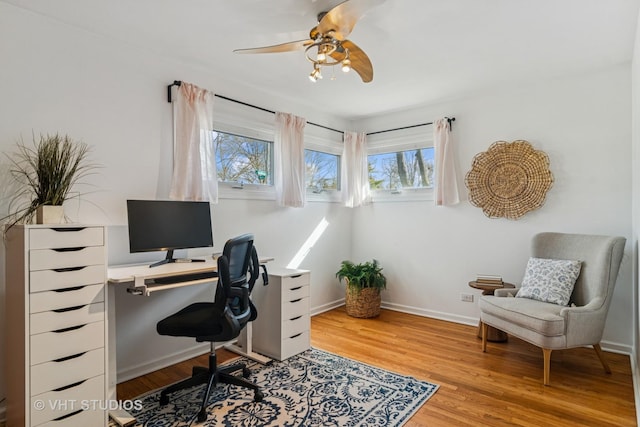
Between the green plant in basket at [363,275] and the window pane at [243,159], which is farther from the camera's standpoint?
the green plant in basket at [363,275]

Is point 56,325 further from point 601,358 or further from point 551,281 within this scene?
point 601,358

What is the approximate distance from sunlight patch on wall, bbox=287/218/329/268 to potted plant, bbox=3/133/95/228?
2.26 m

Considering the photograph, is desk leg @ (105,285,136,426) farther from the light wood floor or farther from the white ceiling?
the white ceiling

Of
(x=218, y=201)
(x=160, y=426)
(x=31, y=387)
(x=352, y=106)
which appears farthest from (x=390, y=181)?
(x=31, y=387)

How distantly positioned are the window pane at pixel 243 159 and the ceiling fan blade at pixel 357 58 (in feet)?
4.78

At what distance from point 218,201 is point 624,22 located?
326 cm

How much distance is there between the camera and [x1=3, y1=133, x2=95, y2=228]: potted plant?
202 centimetres

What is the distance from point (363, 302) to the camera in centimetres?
411

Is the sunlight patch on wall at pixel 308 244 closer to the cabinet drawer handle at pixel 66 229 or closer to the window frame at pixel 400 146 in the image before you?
the window frame at pixel 400 146

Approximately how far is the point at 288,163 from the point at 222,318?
1962 mm

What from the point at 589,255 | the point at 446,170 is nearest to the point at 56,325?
the point at 446,170

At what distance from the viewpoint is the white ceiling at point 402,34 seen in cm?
216

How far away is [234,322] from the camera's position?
216cm

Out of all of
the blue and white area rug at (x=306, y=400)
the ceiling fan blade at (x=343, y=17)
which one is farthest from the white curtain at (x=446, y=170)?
the ceiling fan blade at (x=343, y=17)
